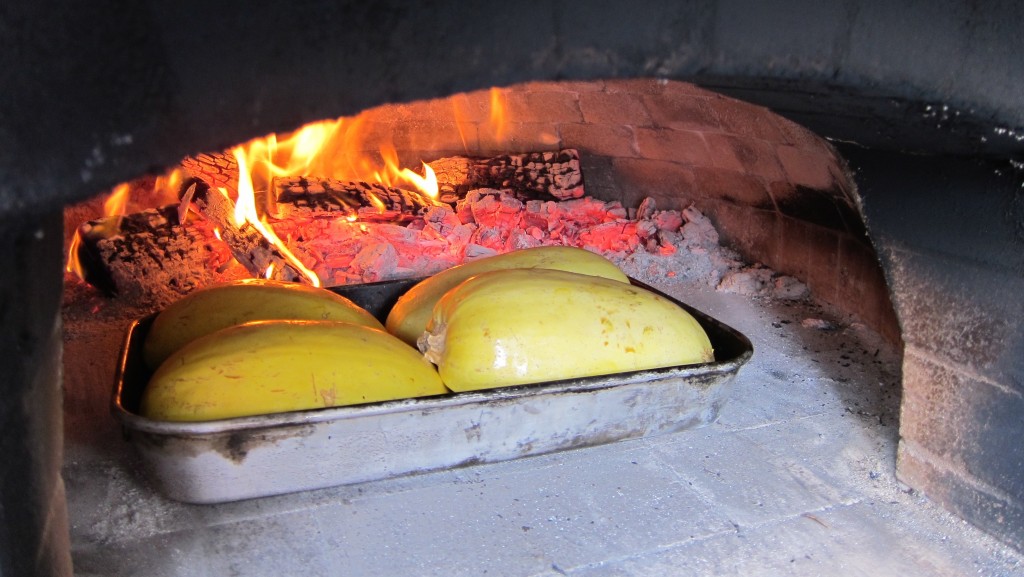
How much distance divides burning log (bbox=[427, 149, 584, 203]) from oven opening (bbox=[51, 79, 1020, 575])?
1 cm

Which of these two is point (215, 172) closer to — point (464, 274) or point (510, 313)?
point (464, 274)

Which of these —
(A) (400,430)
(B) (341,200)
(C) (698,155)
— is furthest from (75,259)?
(C) (698,155)

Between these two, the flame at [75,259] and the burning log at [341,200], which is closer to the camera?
the flame at [75,259]

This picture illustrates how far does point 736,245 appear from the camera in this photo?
3299mm

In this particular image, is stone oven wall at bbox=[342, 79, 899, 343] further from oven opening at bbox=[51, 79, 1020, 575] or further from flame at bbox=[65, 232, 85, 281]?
flame at bbox=[65, 232, 85, 281]

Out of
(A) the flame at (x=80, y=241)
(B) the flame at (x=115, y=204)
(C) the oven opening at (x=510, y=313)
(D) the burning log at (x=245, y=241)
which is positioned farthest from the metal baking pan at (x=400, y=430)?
(B) the flame at (x=115, y=204)

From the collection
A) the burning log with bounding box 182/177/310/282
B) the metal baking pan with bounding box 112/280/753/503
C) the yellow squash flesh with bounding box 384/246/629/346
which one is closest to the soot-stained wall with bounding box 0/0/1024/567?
the metal baking pan with bounding box 112/280/753/503

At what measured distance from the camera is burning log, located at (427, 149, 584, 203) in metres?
3.56

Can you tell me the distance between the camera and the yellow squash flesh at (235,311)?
179cm

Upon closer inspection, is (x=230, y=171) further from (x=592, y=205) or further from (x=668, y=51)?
(x=668, y=51)

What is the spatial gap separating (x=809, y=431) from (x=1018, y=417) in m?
0.53

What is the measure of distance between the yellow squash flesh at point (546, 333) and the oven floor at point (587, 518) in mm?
251

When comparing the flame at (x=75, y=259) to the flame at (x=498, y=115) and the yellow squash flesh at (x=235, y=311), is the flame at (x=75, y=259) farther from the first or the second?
the flame at (x=498, y=115)

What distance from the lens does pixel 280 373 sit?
1.49m
